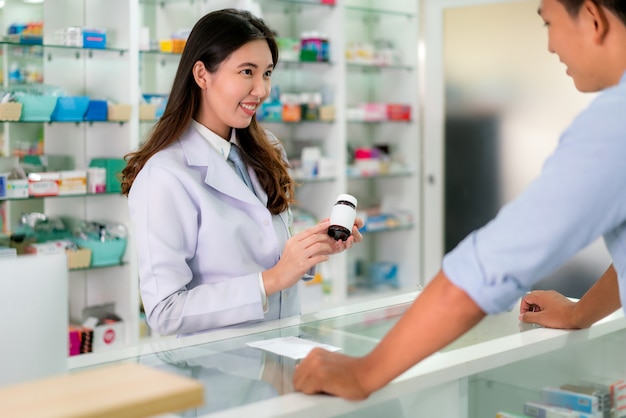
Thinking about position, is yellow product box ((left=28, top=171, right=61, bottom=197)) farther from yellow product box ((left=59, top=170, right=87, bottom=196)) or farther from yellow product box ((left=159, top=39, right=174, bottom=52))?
yellow product box ((left=159, top=39, right=174, bottom=52))

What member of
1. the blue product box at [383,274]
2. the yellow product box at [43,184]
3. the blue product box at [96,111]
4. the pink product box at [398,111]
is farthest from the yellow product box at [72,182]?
the blue product box at [383,274]

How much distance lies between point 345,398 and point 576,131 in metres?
0.55

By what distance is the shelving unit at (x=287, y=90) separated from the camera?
421 centimetres

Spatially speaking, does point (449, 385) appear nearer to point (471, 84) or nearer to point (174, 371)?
point (174, 371)

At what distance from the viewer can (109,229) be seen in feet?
14.0

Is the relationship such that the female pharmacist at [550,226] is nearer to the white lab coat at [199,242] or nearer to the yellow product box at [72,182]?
the white lab coat at [199,242]

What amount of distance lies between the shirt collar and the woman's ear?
0.11 meters

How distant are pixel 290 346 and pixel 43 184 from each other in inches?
103

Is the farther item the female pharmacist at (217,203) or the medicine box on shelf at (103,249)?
the medicine box on shelf at (103,249)

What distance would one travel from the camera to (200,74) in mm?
2379

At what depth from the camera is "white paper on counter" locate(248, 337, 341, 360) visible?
1.65 meters

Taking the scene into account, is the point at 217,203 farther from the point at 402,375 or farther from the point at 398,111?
the point at 398,111

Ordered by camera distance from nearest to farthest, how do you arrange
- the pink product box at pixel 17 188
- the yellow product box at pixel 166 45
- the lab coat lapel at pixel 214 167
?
the lab coat lapel at pixel 214 167
the pink product box at pixel 17 188
the yellow product box at pixel 166 45

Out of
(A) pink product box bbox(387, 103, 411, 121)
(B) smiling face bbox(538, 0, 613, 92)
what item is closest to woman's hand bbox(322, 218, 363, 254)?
(B) smiling face bbox(538, 0, 613, 92)
